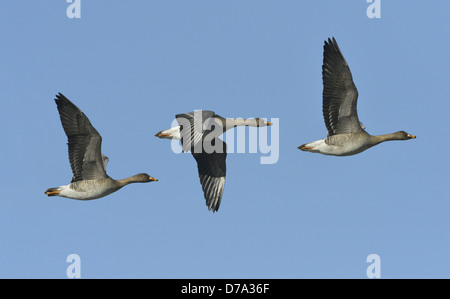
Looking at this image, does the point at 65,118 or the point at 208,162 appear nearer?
the point at 65,118

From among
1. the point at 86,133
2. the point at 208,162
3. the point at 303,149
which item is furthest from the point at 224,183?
the point at 86,133

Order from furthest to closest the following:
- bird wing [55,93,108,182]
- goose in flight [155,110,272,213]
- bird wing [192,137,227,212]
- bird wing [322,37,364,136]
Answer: bird wing [192,137,227,212], goose in flight [155,110,272,213], bird wing [322,37,364,136], bird wing [55,93,108,182]

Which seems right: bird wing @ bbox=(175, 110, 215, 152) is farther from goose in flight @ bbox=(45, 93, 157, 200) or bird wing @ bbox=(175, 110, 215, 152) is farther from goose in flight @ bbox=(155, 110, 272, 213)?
goose in flight @ bbox=(45, 93, 157, 200)

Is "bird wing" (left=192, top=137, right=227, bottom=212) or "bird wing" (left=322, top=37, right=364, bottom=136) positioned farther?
"bird wing" (left=192, top=137, right=227, bottom=212)

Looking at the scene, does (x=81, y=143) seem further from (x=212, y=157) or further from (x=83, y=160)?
(x=212, y=157)

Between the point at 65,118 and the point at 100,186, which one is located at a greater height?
the point at 65,118

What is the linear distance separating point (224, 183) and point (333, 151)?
3.14m

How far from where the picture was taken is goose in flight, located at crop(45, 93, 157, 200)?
25.5m

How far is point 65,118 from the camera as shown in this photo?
25.5 m

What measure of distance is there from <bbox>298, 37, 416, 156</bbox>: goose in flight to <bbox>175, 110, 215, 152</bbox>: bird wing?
8.15 feet

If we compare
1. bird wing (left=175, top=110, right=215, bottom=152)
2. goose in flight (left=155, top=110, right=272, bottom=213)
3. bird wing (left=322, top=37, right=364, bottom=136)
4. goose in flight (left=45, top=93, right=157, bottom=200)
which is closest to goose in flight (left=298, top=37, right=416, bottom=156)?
bird wing (left=322, top=37, right=364, bottom=136)

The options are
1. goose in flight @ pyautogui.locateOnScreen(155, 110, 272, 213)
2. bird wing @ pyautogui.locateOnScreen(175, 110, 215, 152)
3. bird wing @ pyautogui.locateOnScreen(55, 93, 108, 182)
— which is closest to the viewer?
bird wing @ pyautogui.locateOnScreen(55, 93, 108, 182)

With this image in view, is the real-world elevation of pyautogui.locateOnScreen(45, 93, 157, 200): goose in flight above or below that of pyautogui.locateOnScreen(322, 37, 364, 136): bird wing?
below

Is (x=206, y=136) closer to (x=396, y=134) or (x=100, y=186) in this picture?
(x=100, y=186)
